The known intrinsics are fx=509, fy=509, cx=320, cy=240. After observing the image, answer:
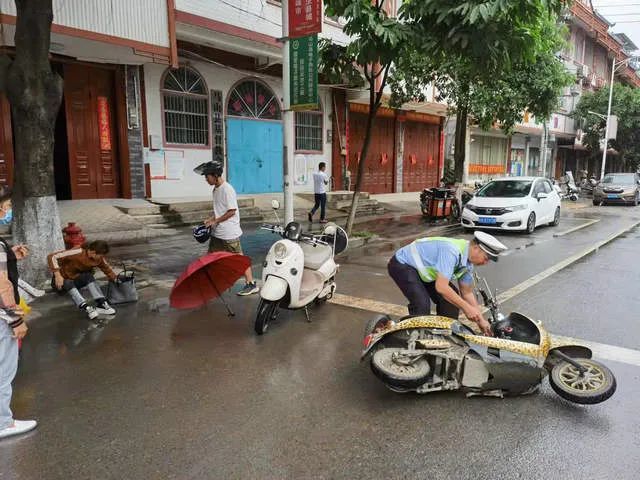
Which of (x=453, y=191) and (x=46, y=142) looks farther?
(x=453, y=191)

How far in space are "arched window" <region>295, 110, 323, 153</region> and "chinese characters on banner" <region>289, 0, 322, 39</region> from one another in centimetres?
834

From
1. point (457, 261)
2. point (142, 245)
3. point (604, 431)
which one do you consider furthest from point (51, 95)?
point (604, 431)

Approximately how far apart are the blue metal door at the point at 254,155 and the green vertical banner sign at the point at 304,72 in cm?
611

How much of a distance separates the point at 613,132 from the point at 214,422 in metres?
35.4

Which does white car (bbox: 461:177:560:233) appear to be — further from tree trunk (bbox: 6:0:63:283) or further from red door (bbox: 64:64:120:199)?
tree trunk (bbox: 6:0:63:283)

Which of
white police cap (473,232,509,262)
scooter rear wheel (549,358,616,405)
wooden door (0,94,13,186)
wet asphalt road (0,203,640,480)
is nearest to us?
wet asphalt road (0,203,640,480)

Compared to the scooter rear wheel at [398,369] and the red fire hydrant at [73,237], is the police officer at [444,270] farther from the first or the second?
the red fire hydrant at [73,237]

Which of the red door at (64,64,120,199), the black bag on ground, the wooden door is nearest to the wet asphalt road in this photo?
the black bag on ground

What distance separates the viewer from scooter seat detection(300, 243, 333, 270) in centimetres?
571

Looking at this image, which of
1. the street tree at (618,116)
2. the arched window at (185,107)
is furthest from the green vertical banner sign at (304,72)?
the street tree at (618,116)

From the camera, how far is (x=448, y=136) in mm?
24594

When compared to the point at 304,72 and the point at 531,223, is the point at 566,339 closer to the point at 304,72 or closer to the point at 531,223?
the point at 304,72

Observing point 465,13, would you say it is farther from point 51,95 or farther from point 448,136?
point 448,136

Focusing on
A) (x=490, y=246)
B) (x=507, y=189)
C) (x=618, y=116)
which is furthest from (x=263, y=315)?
(x=618, y=116)
